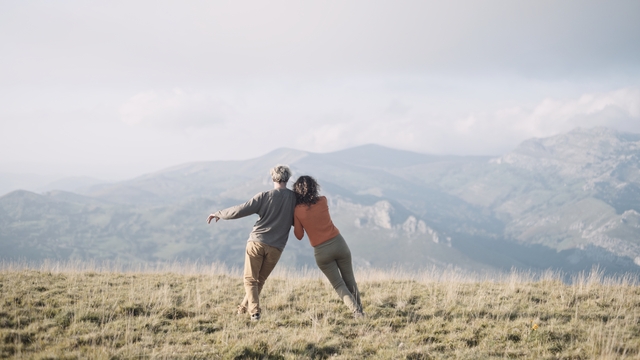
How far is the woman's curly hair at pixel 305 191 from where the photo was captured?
7.96m

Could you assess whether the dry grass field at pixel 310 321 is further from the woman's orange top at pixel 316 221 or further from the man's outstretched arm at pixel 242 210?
the man's outstretched arm at pixel 242 210

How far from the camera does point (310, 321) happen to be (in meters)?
7.79

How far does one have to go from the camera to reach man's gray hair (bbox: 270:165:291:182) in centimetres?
793

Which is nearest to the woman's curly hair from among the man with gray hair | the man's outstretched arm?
the man with gray hair

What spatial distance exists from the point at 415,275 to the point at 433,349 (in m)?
7.24

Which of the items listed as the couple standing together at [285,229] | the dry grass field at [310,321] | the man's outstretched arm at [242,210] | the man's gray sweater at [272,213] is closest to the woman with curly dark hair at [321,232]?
the couple standing together at [285,229]

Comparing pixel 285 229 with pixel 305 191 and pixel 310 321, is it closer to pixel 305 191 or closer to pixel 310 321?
pixel 305 191

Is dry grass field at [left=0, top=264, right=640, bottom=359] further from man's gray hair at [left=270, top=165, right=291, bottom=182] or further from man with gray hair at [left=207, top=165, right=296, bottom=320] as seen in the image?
man's gray hair at [left=270, top=165, right=291, bottom=182]

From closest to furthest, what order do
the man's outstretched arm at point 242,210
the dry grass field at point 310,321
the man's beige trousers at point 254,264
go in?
1. the dry grass field at point 310,321
2. the man's outstretched arm at point 242,210
3. the man's beige trousers at point 254,264

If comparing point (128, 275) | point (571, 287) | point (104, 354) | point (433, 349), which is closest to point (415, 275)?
point (571, 287)

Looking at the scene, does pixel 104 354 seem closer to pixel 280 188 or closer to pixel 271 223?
pixel 271 223

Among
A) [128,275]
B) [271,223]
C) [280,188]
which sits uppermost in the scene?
[280,188]

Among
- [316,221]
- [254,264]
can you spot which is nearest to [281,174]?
[316,221]

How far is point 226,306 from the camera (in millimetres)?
8719
